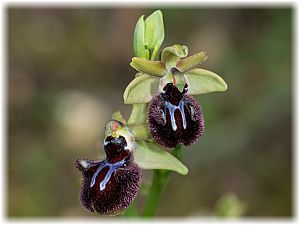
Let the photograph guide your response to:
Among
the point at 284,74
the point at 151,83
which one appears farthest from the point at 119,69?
the point at 151,83

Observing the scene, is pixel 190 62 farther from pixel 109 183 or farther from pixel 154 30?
pixel 109 183

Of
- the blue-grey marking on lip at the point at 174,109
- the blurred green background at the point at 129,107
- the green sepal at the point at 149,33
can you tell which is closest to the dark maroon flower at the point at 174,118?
the blue-grey marking on lip at the point at 174,109

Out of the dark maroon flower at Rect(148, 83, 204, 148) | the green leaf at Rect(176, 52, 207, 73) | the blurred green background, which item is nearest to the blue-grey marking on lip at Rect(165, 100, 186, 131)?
the dark maroon flower at Rect(148, 83, 204, 148)

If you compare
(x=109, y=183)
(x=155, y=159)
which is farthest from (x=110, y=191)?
(x=155, y=159)

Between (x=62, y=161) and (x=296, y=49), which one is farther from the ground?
(x=296, y=49)

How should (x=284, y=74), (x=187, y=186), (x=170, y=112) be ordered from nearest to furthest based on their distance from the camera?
(x=170, y=112), (x=187, y=186), (x=284, y=74)

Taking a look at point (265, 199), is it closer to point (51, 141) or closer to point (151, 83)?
point (51, 141)
